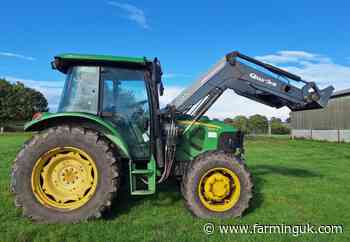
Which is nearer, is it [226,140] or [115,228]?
[115,228]

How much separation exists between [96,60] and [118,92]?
60 cm

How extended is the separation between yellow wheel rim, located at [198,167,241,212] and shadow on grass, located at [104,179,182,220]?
0.84m

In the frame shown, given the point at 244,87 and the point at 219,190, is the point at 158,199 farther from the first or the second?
the point at 244,87

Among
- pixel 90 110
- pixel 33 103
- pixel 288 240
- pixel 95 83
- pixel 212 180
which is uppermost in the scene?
pixel 33 103

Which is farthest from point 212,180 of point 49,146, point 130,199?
point 49,146

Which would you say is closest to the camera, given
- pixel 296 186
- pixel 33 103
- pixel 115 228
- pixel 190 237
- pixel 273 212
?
pixel 190 237

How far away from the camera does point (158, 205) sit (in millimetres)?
5137

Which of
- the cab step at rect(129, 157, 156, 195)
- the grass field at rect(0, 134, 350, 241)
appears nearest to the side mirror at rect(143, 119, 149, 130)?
the cab step at rect(129, 157, 156, 195)

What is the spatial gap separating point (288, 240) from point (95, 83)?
3398 millimetres

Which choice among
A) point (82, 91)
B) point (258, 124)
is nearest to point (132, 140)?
point (82, 91)

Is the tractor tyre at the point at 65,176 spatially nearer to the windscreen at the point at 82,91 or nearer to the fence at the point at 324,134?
the windscreen at the point at 82,91

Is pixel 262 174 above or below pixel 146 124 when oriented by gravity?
below

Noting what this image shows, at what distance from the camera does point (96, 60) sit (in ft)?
14.9

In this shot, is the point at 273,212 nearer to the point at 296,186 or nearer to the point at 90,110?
the point at 296,186
